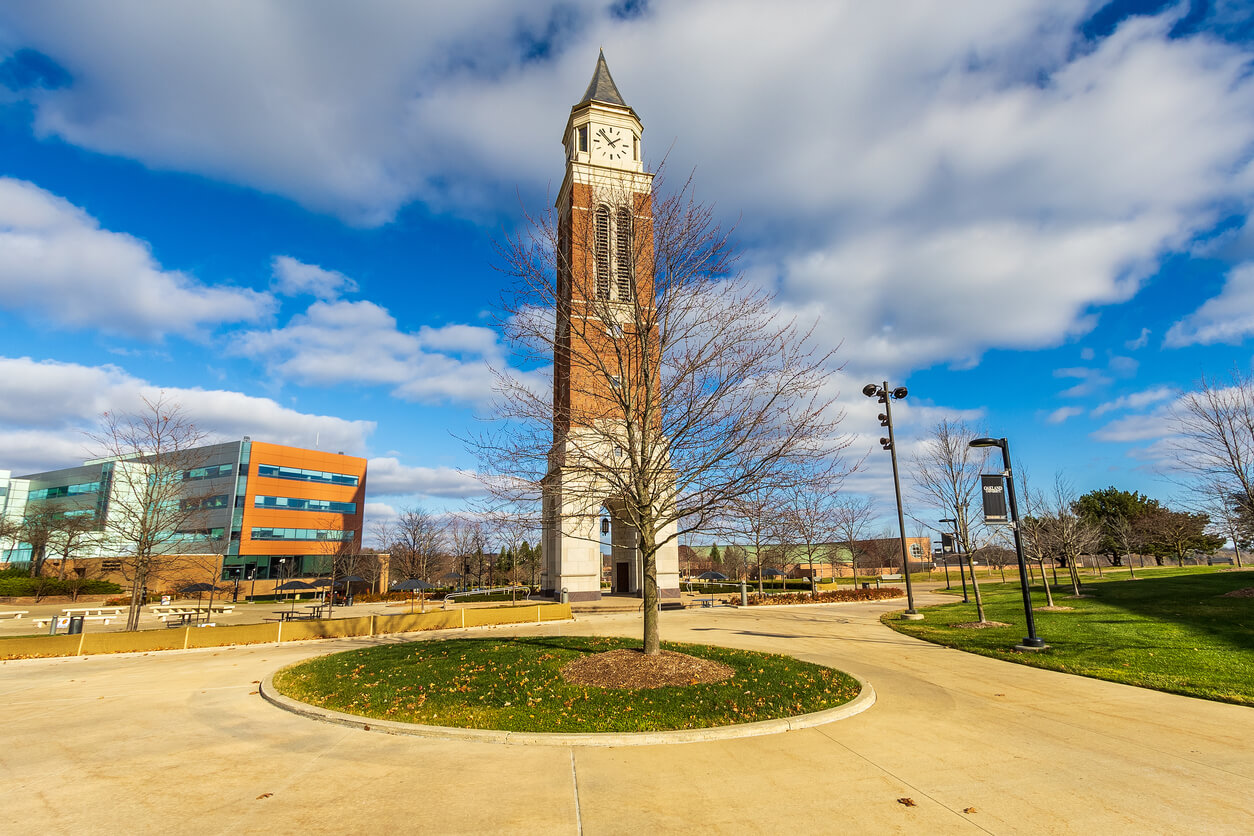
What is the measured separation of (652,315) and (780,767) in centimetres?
754

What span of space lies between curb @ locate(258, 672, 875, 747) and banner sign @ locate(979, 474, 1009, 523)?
7.72m

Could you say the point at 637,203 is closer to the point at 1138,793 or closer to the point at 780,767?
the point at 780,767

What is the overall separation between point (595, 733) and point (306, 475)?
222ft

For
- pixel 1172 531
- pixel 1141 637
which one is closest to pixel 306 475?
pixel 1141 637

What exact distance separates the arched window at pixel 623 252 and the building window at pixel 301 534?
57.3 m

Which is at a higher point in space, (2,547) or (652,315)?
(652,315)

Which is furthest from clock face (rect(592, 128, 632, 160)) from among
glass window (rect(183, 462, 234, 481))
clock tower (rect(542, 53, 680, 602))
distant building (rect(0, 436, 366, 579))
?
glass window (rect(183, 462, 234, 481))

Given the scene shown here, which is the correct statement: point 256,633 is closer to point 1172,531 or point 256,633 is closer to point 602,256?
point 602,256

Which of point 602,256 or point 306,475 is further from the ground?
point 306,475

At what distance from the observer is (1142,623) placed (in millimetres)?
15031

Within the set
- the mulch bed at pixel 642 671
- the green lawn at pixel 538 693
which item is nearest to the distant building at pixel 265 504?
the green lawn at pixel 538 693

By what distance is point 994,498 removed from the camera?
1380 centimetres

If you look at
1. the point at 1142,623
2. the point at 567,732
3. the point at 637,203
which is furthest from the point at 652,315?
the point at 1142,623

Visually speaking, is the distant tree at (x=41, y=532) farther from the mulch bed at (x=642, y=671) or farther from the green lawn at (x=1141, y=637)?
the green lawn at (x=1141, y=637)
